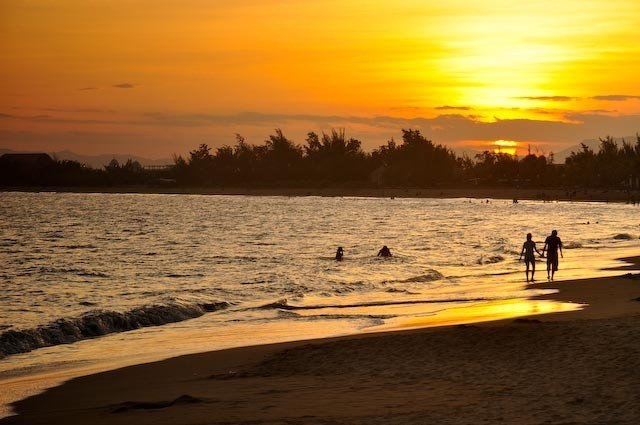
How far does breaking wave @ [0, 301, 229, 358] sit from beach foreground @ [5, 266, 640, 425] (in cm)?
500

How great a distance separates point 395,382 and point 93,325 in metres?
11.1

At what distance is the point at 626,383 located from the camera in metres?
10.1

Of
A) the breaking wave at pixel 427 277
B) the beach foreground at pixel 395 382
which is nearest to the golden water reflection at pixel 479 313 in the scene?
the beach foreground at pixel 395 382

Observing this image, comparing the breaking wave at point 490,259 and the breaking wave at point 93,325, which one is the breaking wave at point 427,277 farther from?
the breaking wave at point 93,325

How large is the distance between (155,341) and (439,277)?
16.7 m

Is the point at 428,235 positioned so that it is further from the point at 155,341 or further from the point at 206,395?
the point at 206,395

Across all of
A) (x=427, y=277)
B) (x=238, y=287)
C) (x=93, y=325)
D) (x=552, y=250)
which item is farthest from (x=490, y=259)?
(x=93, y=325)

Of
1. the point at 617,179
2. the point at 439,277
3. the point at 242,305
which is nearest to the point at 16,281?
the point at 242,305

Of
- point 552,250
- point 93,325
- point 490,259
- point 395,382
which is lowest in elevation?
point 490,259

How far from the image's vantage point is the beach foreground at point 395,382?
9672 mm

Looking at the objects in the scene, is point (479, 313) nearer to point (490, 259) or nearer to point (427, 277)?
point (427, 277)

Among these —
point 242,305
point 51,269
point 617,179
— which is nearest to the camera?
point 242,305

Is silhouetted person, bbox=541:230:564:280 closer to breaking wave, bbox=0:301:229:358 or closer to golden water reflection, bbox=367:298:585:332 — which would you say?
golden water reflection, bbox=367:298:585:332

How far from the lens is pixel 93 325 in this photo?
67.1 feet
